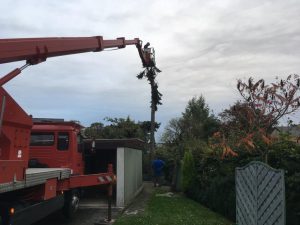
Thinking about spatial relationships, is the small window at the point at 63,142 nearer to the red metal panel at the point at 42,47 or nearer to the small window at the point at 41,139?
the small window at the point at 41,139

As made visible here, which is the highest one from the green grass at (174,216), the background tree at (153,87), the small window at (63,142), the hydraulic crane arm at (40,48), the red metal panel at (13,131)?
the background tree at (153,87)

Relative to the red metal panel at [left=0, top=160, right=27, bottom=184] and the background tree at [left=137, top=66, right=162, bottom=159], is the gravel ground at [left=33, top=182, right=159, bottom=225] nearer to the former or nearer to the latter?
the red metal panel at [left=0, top=160, right=27, bottom=184]

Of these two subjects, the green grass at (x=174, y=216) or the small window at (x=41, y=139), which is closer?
the green grass at (x=174, y=216)

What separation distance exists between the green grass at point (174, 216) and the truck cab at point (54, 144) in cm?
260

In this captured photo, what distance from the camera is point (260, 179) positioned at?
9.80 metres

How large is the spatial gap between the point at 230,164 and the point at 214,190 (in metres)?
1.53

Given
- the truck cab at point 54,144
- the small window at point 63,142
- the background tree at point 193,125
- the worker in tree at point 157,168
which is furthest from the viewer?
the background tree at point 193,125

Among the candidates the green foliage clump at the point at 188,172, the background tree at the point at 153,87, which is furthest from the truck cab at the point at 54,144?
the background tree at the point at 153,87

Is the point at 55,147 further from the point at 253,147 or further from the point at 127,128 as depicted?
the point at 127,128

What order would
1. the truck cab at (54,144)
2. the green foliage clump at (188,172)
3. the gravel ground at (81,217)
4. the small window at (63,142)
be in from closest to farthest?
the gravel ground at (81,217)
the truck cab at (54,144)
the small window at (63,142)
the green foliage clump at (188,172)

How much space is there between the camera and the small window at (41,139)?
16.5 meters

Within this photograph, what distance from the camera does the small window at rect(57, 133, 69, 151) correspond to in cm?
1645

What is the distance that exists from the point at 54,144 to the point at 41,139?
0.50 metres

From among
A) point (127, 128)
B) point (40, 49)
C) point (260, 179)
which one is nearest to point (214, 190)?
point (260, 179)
